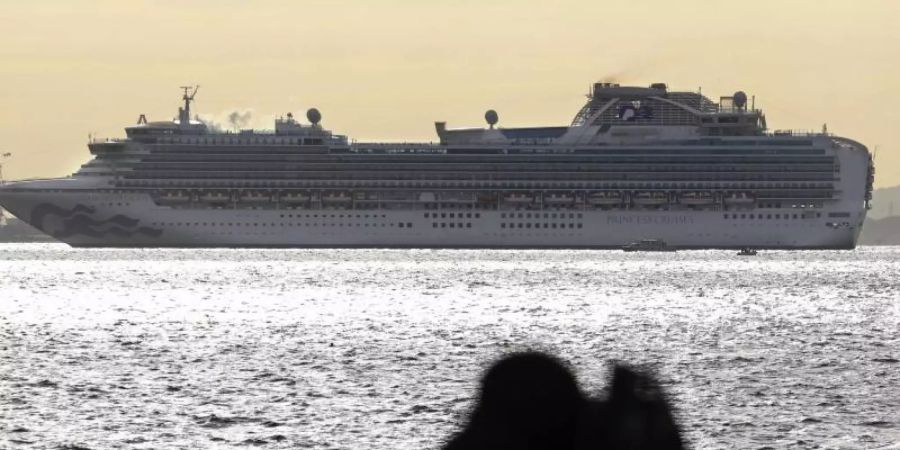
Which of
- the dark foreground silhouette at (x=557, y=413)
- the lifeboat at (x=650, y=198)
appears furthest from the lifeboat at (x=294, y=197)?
the dark foreground silhouette at (x=557, y=413)

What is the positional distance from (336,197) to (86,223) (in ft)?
68.7

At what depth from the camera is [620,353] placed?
4966cm

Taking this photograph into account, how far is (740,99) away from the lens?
15725cm

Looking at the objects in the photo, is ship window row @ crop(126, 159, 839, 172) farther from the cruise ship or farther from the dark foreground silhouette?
the dark foreground silhouette

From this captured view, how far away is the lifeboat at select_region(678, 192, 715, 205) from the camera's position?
149 metres

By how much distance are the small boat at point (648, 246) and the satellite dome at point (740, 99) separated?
16.6 m

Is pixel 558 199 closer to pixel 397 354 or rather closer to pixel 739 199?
pixel 739 199

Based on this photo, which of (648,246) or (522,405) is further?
(648,246)

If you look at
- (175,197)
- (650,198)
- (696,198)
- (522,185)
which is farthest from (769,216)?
(175,197)

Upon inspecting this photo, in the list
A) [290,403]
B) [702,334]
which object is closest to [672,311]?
[702,334]

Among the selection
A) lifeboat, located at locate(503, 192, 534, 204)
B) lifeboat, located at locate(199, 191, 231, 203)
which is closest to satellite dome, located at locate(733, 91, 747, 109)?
lifeboat, located at locate(503, 192, 534, 204)

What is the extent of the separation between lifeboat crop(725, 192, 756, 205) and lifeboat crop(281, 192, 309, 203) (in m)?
34.3

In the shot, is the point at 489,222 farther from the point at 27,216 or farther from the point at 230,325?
the point at 230,325

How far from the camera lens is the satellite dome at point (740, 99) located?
157m
